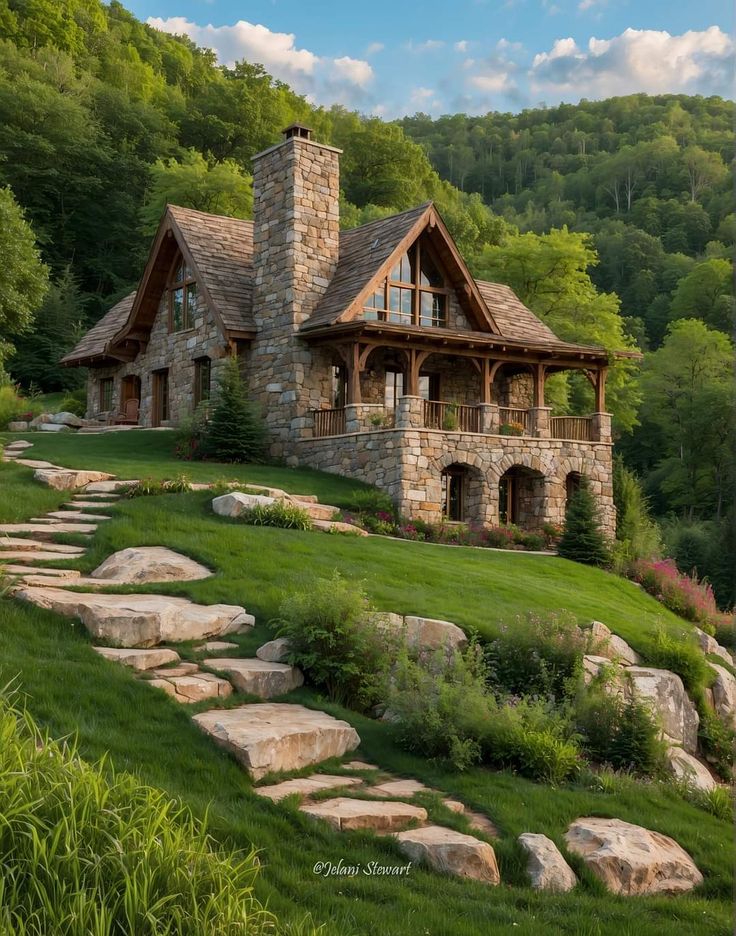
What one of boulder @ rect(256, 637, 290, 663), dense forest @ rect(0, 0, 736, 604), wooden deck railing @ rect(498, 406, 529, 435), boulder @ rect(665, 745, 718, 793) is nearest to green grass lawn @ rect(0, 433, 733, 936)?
boulder @ rect(256, 637, 290, 663)

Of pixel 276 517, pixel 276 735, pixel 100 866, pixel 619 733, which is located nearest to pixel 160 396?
pixel 276 517

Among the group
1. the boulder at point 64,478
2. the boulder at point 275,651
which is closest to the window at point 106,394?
the boulder at point 64,478

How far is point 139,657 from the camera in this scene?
8453 millimetres

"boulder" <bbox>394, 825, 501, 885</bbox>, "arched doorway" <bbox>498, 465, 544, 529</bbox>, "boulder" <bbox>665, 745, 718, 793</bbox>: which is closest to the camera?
"boulder" <bbox>394, 825, 501, 885</bbox>

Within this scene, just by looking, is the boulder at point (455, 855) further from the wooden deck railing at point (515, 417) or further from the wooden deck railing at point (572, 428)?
the wooden deck railing at point (572, 428)

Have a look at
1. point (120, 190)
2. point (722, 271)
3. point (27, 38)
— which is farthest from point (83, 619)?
point (27, 38)

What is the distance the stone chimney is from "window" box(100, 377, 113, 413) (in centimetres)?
933

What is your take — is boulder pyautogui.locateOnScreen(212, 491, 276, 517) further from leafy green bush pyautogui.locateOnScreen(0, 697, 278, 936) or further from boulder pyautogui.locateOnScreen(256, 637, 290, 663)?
leafy green bush pyautogui.locateOnScreen(0, 697, 278, 936)

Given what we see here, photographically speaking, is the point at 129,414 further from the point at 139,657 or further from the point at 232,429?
the point at 139,657

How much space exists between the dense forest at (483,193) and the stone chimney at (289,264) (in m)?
8.26

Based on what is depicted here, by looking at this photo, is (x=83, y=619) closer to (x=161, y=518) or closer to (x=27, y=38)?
(x=161, y=518)

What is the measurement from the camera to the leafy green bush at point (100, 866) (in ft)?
14.2

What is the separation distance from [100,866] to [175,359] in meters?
24.2

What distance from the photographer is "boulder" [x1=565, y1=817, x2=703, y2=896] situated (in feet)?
21.5
